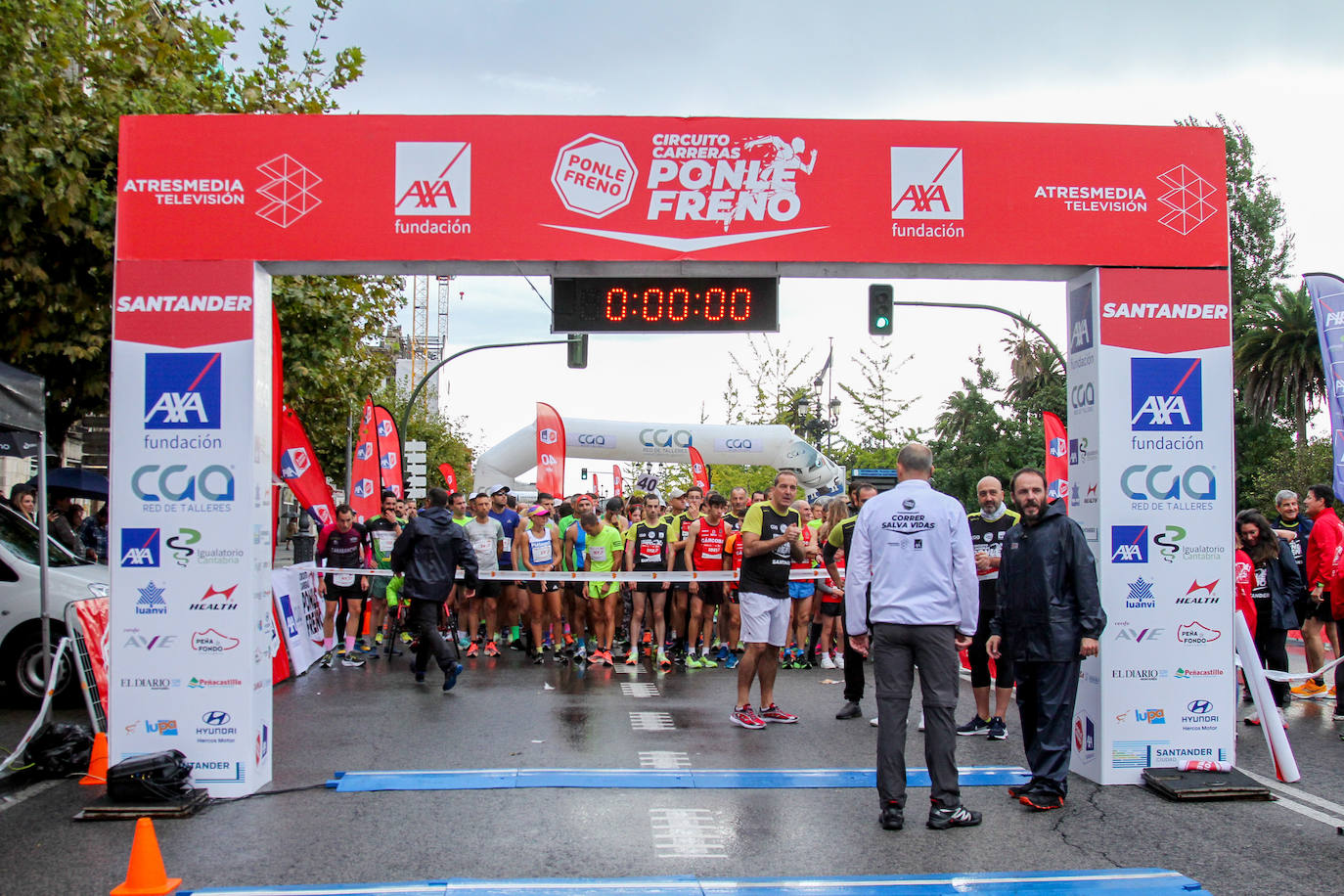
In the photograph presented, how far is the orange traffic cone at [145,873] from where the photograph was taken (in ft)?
14.8

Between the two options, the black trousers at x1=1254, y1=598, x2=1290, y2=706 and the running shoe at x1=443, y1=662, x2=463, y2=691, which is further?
the running shoe at x1=443, y1=662, x2=463, y2=691

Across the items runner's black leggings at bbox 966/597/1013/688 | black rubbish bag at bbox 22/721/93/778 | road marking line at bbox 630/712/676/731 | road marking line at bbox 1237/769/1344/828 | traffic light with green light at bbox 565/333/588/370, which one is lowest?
road marking line at bbox 630/712/676/731

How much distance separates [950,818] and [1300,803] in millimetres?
2248

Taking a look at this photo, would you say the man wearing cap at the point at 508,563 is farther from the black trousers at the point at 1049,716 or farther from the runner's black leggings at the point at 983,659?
the black trousers at the point at 1049,716

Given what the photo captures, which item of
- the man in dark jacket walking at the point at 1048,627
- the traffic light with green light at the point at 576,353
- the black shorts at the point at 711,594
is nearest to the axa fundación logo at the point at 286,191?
the man in dark jacket walking at the point at 1048,627

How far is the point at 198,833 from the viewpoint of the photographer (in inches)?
225

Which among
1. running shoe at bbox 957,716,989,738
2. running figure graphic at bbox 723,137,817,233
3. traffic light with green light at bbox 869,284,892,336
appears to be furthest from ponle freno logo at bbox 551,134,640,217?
traffic light with green light at bbox 869,284,892,336

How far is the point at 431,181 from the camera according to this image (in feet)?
22.7

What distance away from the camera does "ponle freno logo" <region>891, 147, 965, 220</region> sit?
706 centimetres

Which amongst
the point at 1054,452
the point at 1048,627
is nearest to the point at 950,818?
the point at 1048,627

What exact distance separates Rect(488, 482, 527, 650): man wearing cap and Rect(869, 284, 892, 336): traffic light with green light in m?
4.95

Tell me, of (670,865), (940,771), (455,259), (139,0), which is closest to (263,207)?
(455,259)

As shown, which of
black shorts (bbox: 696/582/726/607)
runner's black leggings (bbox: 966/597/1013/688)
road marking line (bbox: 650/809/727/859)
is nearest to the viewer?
road marking line (bbox: 650/809/727/859)

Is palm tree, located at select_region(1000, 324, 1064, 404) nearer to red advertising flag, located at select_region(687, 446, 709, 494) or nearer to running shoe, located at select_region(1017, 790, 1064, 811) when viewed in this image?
red advertising flag, located at select_region(687, 446, 709, 494)
